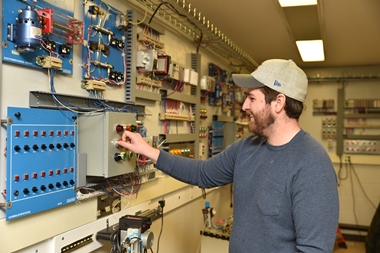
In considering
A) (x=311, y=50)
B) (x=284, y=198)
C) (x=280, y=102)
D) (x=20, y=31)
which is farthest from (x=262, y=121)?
(x=311, y=50)

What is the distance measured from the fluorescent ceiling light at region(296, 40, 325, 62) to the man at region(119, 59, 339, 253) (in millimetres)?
2439

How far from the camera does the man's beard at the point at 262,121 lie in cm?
162

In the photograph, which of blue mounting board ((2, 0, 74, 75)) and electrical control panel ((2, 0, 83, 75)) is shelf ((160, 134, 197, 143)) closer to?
electrical control panel ((2, 0, 83, 75))

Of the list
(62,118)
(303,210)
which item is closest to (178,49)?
(62,118)

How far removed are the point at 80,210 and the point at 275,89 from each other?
1.22 metres

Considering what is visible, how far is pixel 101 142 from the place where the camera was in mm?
1836

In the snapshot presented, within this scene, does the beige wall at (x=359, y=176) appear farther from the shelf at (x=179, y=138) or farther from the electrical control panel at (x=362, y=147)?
the shelf at (x=179, y=138)

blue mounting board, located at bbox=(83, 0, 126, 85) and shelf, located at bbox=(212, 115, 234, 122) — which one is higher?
blue mounting board, located at bbox=(83, 0, 126, 85)

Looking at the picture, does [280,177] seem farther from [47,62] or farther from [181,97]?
[181,97]

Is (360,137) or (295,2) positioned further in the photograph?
(360,137)

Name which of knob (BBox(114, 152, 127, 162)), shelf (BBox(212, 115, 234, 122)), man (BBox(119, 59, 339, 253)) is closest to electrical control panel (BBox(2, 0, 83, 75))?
knob (BBox(114, 152, 127, 162))

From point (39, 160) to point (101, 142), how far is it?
1.14 ft

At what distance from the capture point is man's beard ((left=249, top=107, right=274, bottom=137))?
1615 mm

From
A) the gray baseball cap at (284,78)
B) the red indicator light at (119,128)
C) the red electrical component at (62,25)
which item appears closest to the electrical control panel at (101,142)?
the red indicator light at (119,128)
